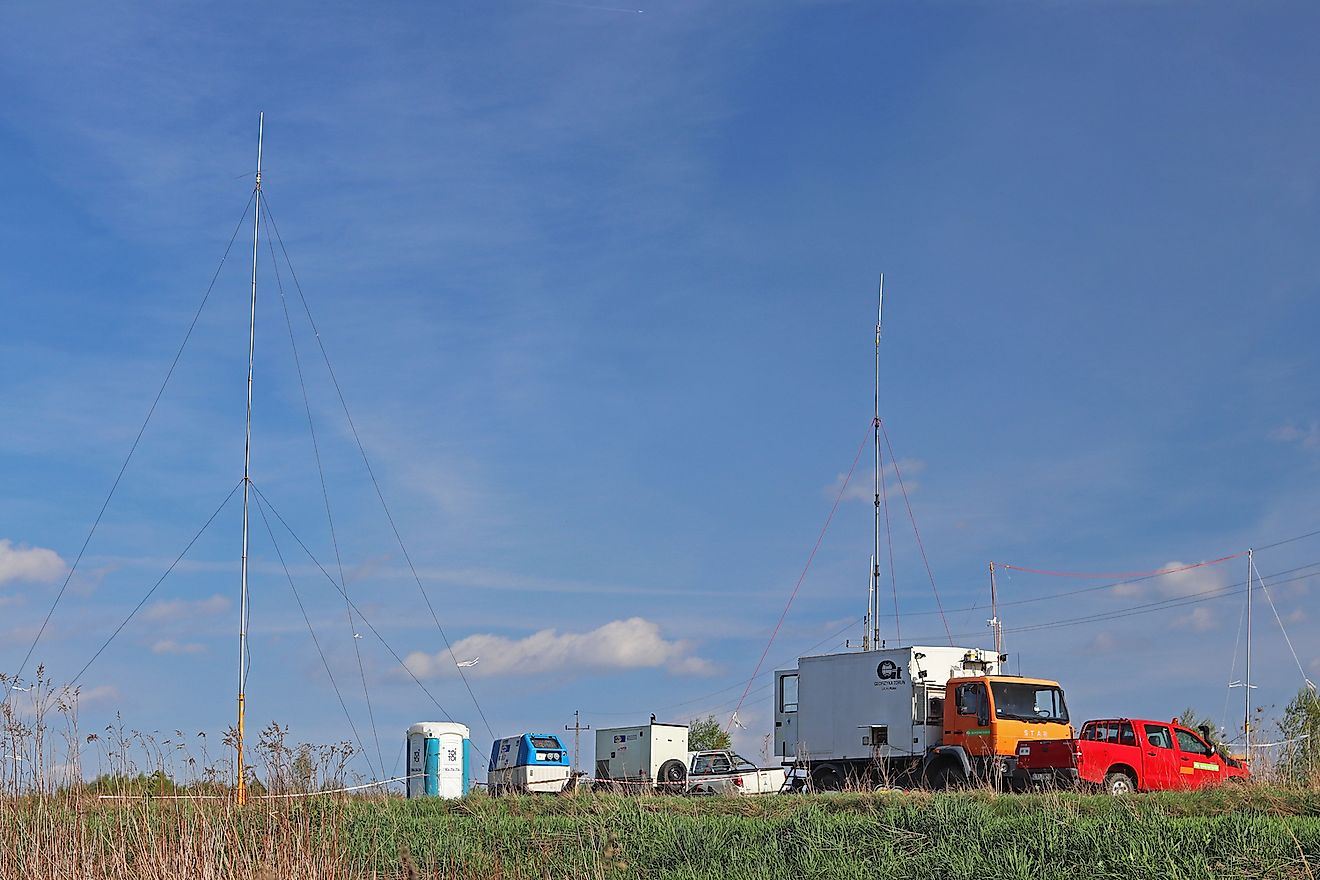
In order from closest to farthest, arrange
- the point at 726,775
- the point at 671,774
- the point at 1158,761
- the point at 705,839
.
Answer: the point at 705,839, the point at 1158,761, the point at 726,775, the point at 671,774

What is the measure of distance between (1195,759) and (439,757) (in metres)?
23.5

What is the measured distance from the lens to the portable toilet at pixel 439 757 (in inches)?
1796

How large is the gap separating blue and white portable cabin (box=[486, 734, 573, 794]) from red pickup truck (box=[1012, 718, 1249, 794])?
20.6 m

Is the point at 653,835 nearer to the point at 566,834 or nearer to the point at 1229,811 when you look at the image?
the point at 566,834

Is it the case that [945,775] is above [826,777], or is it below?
above

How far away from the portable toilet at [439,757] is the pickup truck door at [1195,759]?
22772 mm

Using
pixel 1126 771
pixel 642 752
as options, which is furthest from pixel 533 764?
pixel 1126 771

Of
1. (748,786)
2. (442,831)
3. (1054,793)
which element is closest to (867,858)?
(1054,793)

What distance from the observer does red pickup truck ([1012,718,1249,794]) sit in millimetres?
29938

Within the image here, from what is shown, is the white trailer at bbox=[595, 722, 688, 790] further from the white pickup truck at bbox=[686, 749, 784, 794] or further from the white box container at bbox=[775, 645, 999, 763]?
the white box container at bbox=[775, 645, 999, 763]

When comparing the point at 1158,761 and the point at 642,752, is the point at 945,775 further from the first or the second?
the point at 642,752

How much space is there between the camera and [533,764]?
48.5 metres

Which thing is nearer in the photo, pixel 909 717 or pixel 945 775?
pixel 945 775

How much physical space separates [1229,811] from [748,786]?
19244mm
